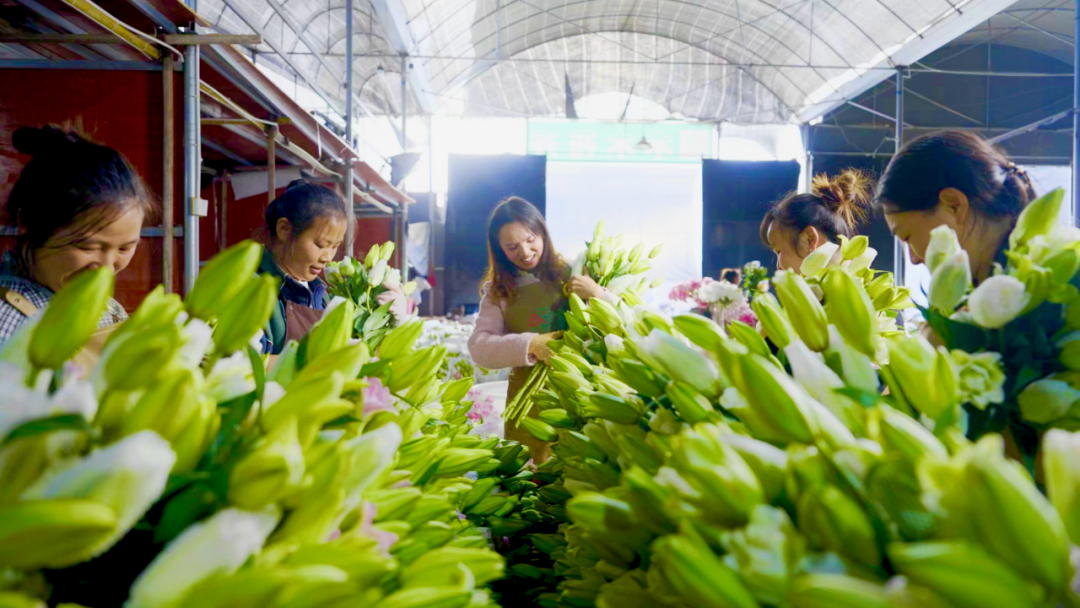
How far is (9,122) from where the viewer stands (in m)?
2.36

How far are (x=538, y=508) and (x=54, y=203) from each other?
80cm

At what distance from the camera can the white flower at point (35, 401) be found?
324mm

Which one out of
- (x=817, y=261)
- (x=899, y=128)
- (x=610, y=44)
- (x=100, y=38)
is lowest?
(x=817, y=261)

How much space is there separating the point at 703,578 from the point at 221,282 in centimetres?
31

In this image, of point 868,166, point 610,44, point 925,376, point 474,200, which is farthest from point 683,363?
point 610,44

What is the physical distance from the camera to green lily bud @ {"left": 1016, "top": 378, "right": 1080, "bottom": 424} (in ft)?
1.41

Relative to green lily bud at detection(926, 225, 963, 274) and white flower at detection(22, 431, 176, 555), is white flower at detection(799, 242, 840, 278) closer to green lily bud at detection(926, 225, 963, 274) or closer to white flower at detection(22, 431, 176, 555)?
green lily bud at detection(926, 225, 963, 274)

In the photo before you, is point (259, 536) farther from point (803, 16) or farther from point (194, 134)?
point (803, 16)

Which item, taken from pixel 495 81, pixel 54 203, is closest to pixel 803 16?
pixel 495 81

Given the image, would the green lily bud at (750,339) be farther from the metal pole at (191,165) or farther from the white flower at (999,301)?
the metal pole at (191,165)

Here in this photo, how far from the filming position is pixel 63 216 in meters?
1.00

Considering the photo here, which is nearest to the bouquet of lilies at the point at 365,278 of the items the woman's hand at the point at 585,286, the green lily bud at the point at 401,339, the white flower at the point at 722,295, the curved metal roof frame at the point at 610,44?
the woman's hand at the point at 585,286

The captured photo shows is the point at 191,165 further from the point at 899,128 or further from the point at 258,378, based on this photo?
the point at 899,128

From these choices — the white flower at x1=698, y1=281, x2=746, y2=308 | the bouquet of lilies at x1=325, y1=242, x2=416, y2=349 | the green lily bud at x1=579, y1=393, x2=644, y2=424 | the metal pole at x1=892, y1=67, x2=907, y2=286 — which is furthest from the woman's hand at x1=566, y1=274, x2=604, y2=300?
the metal pole at x1=892, y1=67, x2=907, y2=286
